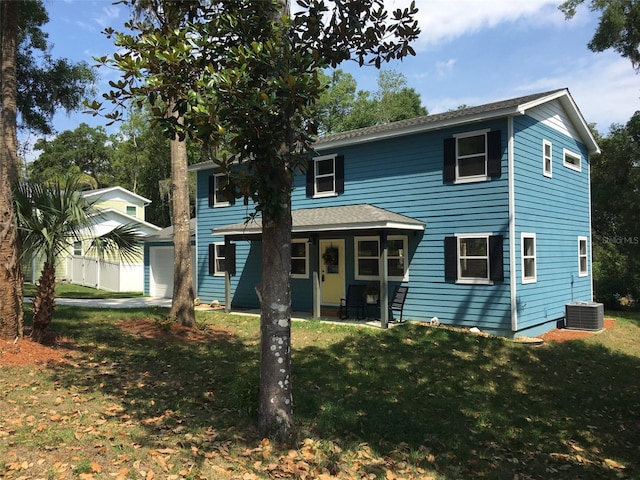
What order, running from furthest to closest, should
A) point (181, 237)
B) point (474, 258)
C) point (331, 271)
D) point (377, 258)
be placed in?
1. point (331, 271)
2. point (377, 258)
3. point (474, 258)
4. point (181, 237)

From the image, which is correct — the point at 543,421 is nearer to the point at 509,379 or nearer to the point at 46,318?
the point at 509,379

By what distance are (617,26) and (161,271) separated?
19736mm

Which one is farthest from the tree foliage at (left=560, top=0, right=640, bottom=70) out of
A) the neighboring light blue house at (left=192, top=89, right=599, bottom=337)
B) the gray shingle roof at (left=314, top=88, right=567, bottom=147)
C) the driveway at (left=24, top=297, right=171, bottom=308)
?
the driveway at (left=24, top=297, right=171, bottom=308)

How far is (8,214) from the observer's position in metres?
7.42

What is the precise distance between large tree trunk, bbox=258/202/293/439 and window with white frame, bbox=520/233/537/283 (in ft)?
27.5

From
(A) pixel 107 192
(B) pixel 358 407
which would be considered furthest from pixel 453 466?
(A) pixel 107 192

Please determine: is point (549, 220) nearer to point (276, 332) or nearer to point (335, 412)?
point (335, 412)

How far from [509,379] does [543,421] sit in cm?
181

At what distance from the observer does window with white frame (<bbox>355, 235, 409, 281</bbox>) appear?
1283 centimetres

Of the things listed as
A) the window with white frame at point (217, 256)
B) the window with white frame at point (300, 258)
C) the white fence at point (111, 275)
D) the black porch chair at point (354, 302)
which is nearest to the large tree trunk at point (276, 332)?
the black porch chair at point (354, 302)

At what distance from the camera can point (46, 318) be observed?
7949 millimetres

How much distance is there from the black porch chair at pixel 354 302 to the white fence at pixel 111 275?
12878 millimetres

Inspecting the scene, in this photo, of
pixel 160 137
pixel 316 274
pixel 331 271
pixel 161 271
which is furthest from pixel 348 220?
pixel 160 137

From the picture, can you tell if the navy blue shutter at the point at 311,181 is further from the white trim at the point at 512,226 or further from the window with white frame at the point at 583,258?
the window with white frame at the point at 583,258
